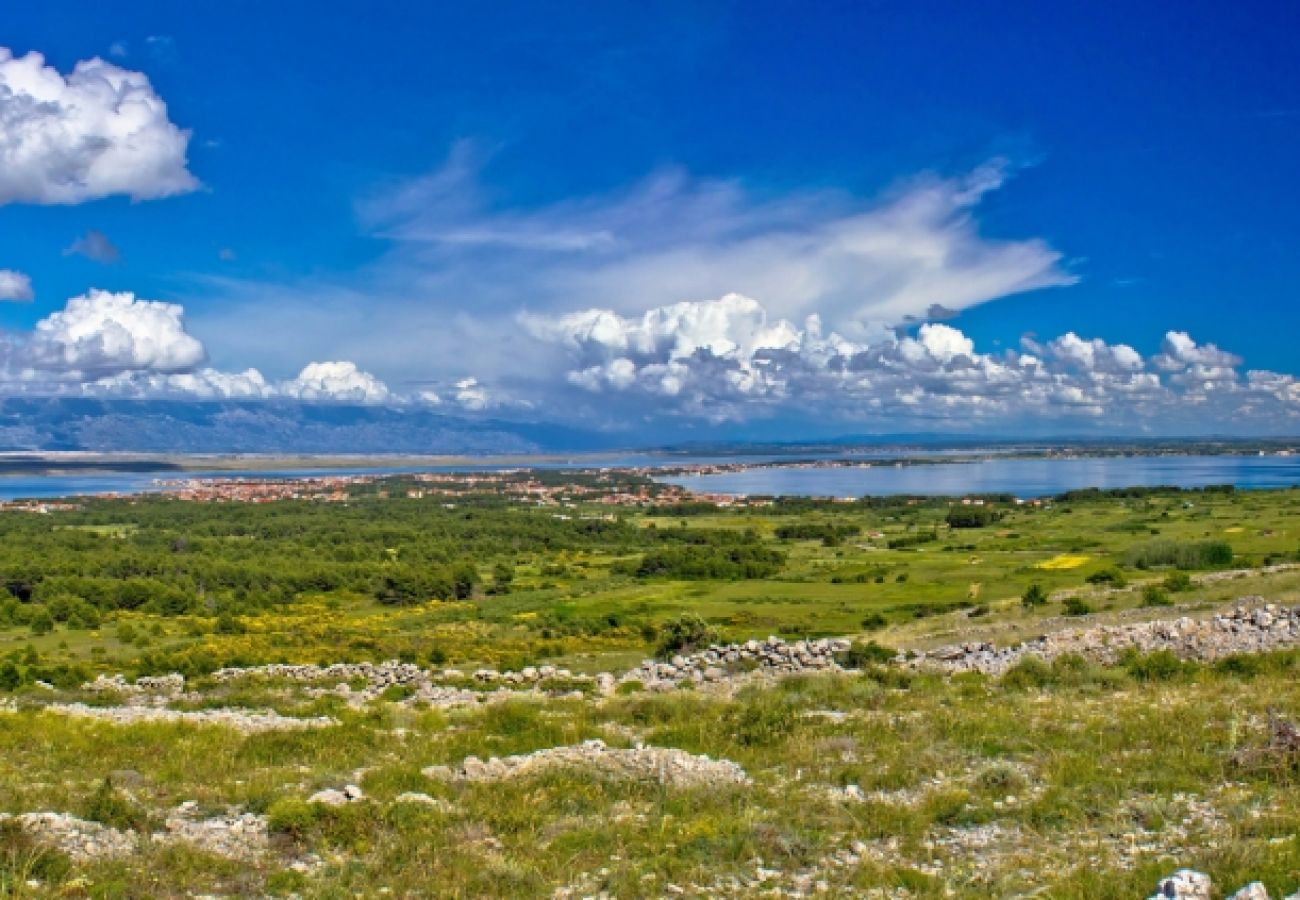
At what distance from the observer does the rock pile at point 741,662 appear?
26.6 m

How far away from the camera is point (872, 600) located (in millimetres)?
61344

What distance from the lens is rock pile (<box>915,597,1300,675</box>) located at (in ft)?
73.9

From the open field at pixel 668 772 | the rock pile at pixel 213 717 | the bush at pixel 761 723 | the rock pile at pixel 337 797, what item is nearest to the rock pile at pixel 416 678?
the open field at pixel 668 772

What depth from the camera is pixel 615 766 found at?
45.1 ft

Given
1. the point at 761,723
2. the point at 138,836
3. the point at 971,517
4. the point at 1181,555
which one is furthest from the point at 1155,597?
the point at 971,517

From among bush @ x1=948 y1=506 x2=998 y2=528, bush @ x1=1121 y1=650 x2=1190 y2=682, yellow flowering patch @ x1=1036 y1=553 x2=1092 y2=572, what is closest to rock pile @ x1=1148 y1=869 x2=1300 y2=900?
bush @ x1=1121 y1=650 x2=1190 y2=682

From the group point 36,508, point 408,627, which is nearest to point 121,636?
point 408,627

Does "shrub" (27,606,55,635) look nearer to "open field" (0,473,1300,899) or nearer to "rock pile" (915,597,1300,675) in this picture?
"open field" (0,473,1300,899)

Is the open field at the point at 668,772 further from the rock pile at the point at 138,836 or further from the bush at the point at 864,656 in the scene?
the bush at the point at 864,656

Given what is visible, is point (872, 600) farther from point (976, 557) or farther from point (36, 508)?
point (36, 508)

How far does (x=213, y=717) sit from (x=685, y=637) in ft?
71.4

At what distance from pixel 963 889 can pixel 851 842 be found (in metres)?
1.68

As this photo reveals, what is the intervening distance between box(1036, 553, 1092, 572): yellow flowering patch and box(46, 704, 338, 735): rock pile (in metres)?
61.7

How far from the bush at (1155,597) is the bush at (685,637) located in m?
17.2
